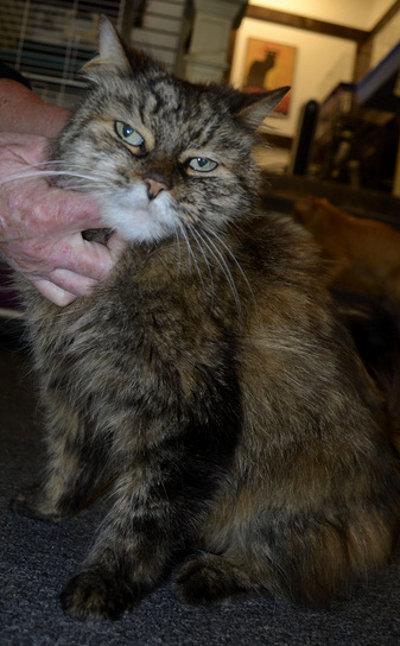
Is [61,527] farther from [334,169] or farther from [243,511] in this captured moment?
[334,169]

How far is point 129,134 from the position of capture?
1193 millimetres

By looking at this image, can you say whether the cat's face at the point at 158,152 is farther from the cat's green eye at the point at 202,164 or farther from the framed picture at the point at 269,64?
the framed picture at the point at 269,64

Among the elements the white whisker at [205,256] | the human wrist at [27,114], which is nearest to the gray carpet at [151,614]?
the white whisker at [205,256]

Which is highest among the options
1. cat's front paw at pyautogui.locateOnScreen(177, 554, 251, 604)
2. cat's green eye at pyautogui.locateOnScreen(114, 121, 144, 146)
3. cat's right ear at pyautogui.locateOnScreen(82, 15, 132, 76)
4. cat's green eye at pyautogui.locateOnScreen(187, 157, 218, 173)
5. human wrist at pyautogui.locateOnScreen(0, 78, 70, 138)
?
Answer: cat's right ear at pyautogui.locateOnScreen(82, 15, 132, 76)

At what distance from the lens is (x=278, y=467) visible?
3.82 ft

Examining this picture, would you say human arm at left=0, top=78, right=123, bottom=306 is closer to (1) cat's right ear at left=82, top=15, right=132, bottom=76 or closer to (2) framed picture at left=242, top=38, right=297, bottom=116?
(1) cat's right ear at left=82, top=15, right=132, bottom=76

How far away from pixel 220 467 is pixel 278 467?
0.45 feet

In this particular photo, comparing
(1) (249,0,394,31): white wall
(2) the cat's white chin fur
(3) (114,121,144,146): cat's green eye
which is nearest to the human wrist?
(3) (114,121,144,146): cat's green eye

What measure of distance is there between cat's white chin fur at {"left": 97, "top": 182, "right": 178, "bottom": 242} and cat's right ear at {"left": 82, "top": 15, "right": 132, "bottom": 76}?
0.34 meters

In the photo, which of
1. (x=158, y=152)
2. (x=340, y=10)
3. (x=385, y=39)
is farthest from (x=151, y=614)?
(x=340, y=10)

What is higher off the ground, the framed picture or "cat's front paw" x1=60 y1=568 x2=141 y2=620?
the framed picture

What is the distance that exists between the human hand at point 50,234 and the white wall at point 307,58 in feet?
23.1

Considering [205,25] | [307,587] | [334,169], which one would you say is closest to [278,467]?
[307,587]

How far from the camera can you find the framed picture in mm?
7824
